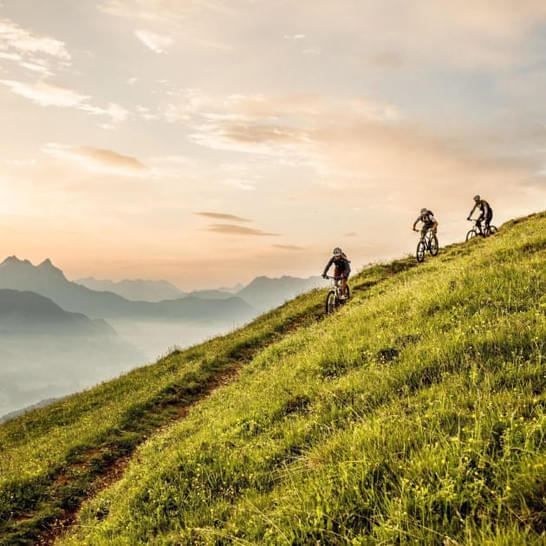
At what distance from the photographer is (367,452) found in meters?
4.64

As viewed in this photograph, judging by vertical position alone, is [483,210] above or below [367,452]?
above

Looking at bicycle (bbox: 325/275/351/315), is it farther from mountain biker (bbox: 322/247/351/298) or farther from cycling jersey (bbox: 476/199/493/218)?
cycling jersey (bbox: 476/199/493/218)

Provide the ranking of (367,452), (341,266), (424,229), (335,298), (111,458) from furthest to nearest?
(424,229) < (335,298) < (341,266) < (111,458) < (367,452)

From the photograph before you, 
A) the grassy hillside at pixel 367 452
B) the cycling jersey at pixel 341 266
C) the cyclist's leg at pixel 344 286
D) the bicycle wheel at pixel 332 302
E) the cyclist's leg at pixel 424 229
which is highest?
the cyclist's leg at pixel 424 229

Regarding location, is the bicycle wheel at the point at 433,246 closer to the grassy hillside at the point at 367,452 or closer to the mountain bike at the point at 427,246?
the mountain bike at the point at 427,246

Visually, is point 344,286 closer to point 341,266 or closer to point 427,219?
point 341,266

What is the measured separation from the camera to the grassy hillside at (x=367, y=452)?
365cm

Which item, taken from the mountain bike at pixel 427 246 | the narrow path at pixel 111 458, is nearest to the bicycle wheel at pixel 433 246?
the mountain bike at pixel 427 246

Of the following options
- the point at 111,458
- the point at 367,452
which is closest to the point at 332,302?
the point at 111,458

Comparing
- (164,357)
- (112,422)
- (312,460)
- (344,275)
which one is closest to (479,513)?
(312,460)

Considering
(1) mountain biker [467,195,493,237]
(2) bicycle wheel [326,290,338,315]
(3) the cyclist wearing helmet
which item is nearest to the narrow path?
(2) bicycle wheel [326,290,338,315]

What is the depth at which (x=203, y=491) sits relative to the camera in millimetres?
5859

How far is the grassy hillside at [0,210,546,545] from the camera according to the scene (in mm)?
3650

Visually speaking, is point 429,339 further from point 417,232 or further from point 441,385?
point 417,232
